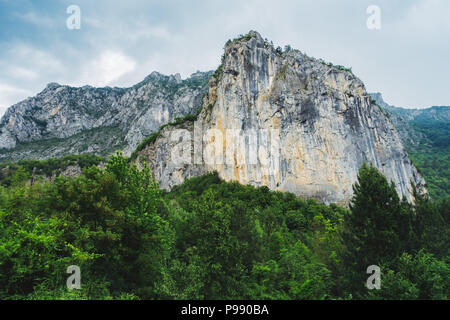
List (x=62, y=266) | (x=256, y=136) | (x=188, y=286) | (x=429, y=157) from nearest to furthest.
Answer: (x=62, y=266) → (x=188, y=286) → (x=256, y=136) → (x=429, y=157)

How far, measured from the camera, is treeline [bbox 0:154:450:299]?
10.2m

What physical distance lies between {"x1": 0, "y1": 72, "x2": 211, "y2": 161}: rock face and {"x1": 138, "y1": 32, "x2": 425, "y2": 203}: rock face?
153ft

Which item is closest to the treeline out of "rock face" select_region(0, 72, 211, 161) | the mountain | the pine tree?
the pine tree

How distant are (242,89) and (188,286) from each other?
4035cm

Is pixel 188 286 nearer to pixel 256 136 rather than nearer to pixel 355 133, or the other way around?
pixel 256 136

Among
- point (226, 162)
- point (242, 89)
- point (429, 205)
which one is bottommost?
point (429, 205)

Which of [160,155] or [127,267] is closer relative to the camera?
[127,267]

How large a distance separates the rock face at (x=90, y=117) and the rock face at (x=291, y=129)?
153 feet

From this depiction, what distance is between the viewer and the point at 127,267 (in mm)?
12242

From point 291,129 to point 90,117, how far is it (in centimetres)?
10005

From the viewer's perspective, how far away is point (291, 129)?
152ft

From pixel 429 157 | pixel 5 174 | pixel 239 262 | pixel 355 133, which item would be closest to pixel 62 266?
pixel 239 262

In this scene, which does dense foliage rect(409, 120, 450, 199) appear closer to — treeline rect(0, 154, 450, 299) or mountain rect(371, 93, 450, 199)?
mountain rect(371, 93, 450, 199)

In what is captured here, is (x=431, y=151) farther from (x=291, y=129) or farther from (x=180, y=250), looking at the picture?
(x=180, y=250)
